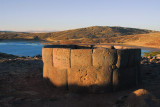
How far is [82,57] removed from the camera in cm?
503

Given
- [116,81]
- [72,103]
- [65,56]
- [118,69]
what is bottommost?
[72,103]

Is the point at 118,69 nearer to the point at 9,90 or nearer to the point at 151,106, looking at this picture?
the point at 151,106

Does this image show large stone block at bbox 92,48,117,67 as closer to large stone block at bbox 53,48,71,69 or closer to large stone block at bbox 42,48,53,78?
large stone block at bbox 53,48,71,69

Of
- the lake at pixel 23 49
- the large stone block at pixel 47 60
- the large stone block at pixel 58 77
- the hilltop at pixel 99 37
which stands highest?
the hilltop at pixel 99 37

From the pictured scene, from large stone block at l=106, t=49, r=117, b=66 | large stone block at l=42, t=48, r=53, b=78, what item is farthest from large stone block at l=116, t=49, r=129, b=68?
large stone block at l=42, t=48, r=53, b=78

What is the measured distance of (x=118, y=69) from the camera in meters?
5.13

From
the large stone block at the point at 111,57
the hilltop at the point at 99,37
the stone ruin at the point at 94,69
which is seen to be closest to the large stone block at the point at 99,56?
the stone ruin at the point at 94,69

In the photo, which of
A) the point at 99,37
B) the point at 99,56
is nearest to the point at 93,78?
the point at 99,56

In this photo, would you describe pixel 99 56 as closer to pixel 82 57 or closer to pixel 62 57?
pixel 82 57

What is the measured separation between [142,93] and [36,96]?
9.73 ft

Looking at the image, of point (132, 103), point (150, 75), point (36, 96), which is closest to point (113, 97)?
point (132, 103)

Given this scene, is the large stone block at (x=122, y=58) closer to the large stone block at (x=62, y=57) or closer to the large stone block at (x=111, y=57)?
the large stone block at (x=111, y=57)

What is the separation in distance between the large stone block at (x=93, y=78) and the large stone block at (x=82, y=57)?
0.51ft

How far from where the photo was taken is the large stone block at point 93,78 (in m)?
5.01
